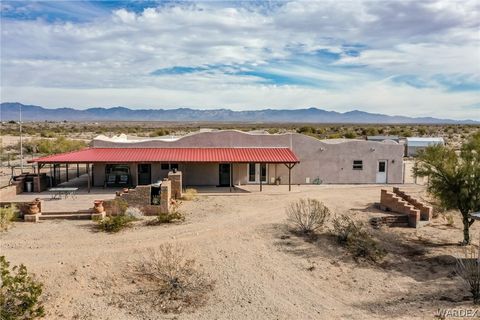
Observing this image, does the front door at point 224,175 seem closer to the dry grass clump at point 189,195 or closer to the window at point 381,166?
the dry grass clump at point 189,195

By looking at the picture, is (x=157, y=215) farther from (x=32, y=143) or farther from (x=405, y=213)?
(x=32, y=143)

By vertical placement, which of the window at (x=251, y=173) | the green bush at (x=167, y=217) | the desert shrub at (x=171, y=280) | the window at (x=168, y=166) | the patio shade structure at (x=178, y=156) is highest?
the patio shade structure at (x=178, y=156)

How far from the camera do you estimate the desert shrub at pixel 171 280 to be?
40.0 ft

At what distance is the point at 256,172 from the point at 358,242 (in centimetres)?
1337

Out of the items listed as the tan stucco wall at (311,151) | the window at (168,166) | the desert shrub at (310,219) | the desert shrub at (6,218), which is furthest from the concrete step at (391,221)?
the desert shrub at (6,218)

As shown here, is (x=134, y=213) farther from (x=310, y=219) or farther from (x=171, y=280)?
(x=310, y=219)

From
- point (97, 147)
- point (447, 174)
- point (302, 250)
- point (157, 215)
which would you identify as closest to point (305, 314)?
point (302, 250)

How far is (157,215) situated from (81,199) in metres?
5.56

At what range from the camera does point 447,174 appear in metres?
16.8

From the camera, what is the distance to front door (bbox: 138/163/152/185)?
92.2 feet

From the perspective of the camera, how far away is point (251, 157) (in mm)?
27141

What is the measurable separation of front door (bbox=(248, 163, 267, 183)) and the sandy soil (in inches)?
342

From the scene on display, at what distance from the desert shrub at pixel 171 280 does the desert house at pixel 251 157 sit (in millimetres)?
13041

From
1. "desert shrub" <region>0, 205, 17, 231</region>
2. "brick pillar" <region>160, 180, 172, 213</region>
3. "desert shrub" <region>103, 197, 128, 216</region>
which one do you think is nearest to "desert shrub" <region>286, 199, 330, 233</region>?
"brick pillar" <region>160, 180, 172, 213</region>
